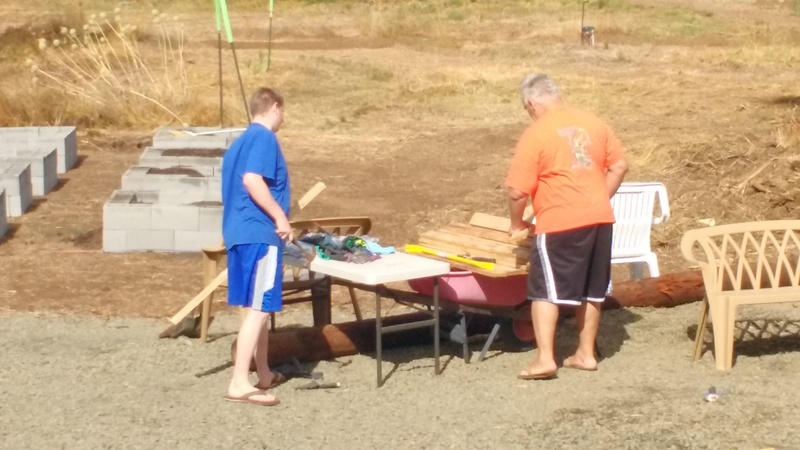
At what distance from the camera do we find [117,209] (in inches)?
426

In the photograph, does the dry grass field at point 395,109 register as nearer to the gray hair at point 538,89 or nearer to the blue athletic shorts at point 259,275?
the blue athletic shorts at point 259,275

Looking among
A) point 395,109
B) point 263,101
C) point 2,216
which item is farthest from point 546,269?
point 395,109

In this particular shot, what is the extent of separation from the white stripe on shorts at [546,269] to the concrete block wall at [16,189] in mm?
6770

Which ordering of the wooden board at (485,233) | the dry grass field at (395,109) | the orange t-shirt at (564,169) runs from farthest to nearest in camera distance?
1. the dry grass field at (395,109)
2. the wooden board at (485,233)
3. the orange t-shirt at (564,169)

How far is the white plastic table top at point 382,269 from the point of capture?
21.6 feet

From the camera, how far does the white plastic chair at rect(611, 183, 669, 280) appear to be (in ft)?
28.4

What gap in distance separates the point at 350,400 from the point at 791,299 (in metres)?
2.56

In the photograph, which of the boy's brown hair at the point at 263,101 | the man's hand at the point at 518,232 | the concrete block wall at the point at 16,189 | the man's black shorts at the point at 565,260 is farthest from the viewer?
the concrete block wall at the point at 16,189

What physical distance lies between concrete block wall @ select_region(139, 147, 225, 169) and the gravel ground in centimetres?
545

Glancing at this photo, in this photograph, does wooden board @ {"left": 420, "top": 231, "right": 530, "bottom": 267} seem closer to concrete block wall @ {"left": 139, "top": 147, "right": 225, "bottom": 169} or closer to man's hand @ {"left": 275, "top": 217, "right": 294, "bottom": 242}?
man's hand @ {"left": 275, "top": 217, "right": 294, "bottom": 242}

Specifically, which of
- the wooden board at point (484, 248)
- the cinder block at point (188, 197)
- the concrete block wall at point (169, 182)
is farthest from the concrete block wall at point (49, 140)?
the wooden board at point (484, 248)

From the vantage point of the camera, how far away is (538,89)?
6.85m

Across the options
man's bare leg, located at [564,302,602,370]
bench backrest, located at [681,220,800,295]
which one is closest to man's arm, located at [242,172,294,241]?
man's bare leg, located at [564,302,602,370]

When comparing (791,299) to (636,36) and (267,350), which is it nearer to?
(267,350)
